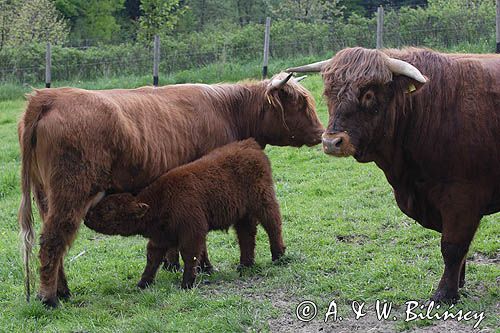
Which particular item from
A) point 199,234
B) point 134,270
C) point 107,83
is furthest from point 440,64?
point 107,83

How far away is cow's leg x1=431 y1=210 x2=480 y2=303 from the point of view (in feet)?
16.9

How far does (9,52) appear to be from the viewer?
24.9 meters

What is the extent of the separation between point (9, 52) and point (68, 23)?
23.2 m

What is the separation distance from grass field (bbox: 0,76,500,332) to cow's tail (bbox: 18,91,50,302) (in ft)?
1.43

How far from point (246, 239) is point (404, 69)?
8.89 ft

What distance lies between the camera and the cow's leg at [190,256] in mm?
6504

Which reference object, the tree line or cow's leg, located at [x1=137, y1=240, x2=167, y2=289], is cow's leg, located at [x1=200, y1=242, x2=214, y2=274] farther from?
the tree line

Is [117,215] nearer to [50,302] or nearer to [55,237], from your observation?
[55,237]

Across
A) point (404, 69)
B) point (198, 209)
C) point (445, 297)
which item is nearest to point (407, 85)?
point (404, 69)

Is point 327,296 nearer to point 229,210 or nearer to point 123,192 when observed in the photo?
point 229,210

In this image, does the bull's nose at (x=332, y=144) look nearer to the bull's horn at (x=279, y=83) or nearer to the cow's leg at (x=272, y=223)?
the cow's leg at (x=272, y=223)

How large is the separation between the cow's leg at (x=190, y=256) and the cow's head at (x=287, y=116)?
177 cm

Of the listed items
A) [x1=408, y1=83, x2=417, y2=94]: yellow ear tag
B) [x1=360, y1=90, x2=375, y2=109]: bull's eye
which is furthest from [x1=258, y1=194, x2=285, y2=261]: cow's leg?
[x1=408, y1=83, x2=417, y2=94]: yellow ear tag

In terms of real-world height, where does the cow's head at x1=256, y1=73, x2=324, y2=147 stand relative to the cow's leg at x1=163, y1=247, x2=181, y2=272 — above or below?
above
